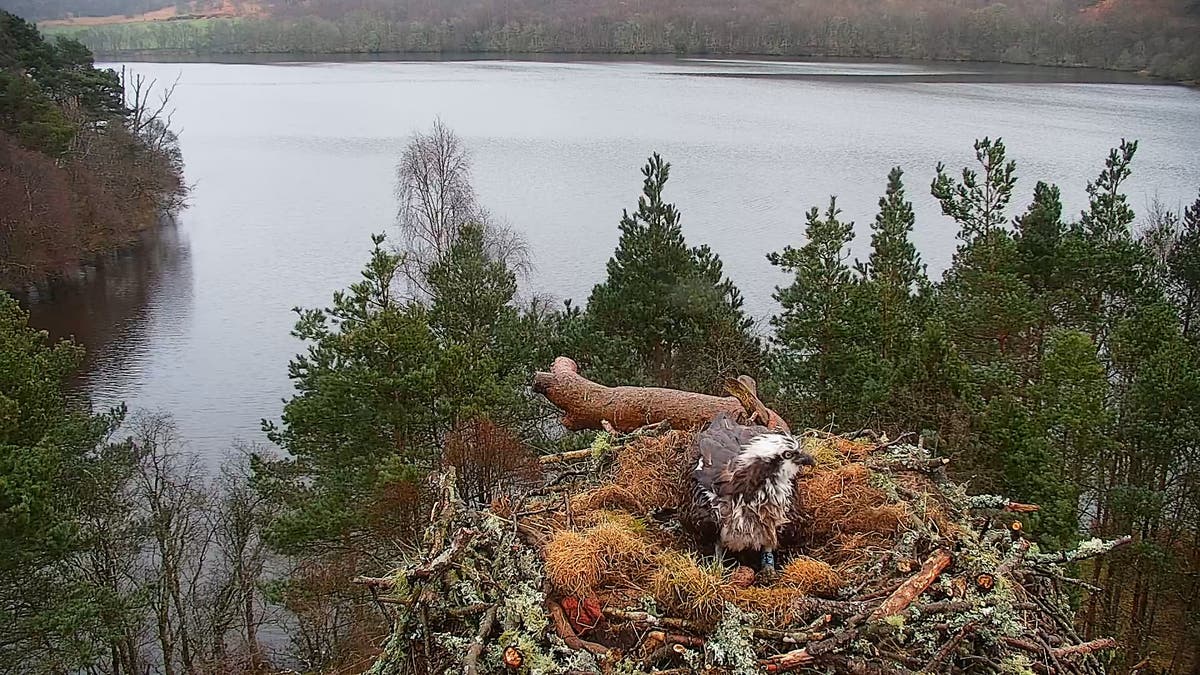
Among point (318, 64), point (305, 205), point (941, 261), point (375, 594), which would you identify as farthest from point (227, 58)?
point (375, 594)

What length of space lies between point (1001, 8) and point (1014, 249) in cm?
3458

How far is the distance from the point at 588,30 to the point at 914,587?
62151 millimetres

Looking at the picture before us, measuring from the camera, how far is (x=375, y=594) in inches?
232

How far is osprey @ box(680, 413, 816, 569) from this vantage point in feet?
19.7

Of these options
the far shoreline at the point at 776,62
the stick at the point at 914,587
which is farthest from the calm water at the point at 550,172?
the stick at the point at 914,587

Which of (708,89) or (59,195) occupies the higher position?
(708,89)

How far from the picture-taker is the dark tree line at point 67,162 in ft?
92.0

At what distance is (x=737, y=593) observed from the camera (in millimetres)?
5641

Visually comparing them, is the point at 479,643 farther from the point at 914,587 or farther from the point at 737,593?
Result: the point at 914,587

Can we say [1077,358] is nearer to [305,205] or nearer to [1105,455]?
[1105,455]

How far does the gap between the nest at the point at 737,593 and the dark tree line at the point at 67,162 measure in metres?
26.4

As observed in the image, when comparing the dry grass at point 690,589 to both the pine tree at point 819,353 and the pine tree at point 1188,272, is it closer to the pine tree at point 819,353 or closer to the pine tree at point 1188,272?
the pine tree at point 819,353

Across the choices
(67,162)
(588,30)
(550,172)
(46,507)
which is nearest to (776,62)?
(588,30)

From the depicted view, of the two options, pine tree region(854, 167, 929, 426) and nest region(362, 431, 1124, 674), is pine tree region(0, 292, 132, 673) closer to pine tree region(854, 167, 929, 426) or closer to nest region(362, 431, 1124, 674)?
nest region(362, 431, 1124, 674)
